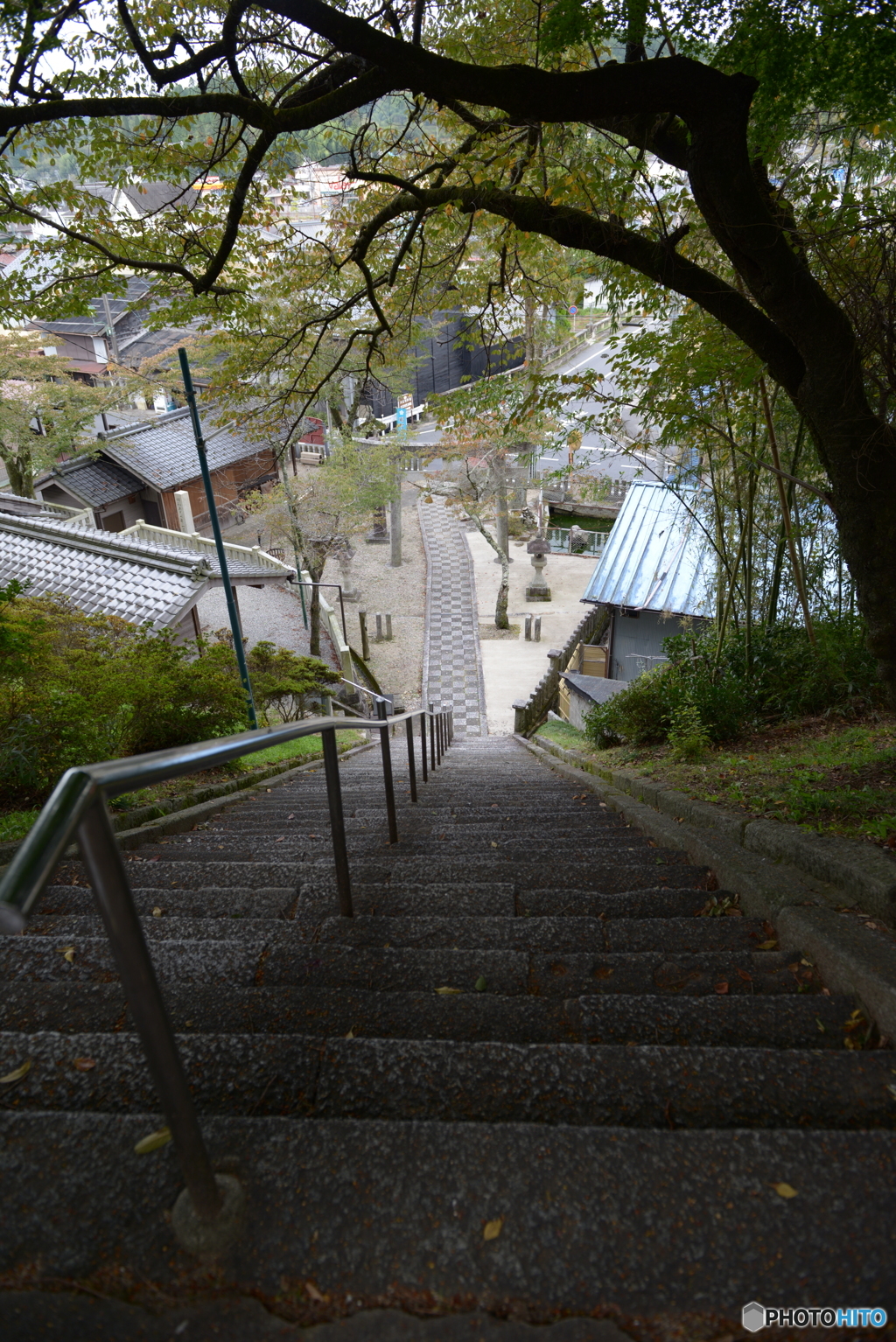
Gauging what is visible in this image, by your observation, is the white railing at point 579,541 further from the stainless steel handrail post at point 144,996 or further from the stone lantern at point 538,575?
the stainless steel handrail post at point 144,996

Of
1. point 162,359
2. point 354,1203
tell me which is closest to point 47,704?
point 354,1203

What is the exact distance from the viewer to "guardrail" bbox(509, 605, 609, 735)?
13.0 meters

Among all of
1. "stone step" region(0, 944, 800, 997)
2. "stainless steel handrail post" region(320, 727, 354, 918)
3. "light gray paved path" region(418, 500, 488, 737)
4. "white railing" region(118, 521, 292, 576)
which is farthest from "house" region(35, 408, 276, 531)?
"stone step" region(0, 944, 800, 997)

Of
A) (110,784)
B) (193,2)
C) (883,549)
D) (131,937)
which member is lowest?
(131,937)

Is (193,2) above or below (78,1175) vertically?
above

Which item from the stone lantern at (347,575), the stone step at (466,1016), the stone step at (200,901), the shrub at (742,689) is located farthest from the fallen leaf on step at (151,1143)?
the stone lantern at (347,575)

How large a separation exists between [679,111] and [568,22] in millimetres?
624

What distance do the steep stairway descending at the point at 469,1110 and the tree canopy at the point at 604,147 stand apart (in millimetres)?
2700

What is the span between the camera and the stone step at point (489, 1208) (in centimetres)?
112

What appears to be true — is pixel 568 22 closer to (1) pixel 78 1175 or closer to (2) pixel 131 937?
(2) pixel 131 937

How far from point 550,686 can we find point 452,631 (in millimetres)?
5379

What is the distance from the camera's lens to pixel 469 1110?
1.49 meters

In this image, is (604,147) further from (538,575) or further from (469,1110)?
(538,575)

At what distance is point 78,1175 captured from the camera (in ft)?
4.21
